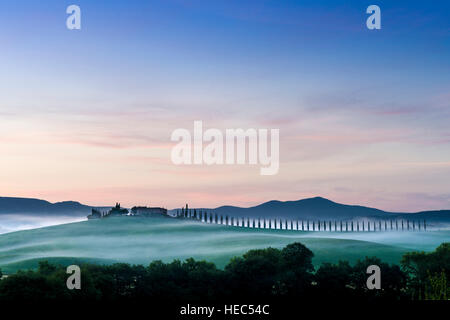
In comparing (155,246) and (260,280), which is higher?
(260,280)

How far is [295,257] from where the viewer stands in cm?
9338

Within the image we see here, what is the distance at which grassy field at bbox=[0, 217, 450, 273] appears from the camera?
142 m

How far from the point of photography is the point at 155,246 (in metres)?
169

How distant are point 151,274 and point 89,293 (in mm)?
20469

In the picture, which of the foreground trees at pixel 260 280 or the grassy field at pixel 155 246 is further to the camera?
the grassy field at pixel 155 246

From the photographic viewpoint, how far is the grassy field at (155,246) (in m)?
142

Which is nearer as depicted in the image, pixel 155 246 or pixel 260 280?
pixel 260 280

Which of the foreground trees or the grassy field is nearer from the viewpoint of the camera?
the foreground trees
